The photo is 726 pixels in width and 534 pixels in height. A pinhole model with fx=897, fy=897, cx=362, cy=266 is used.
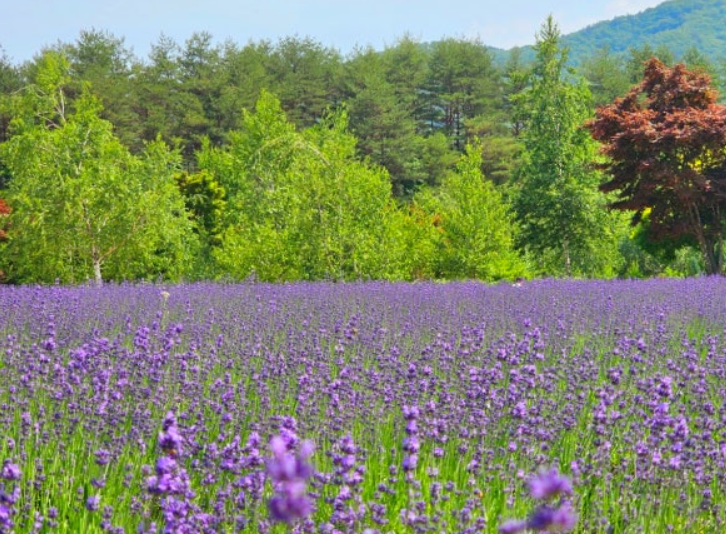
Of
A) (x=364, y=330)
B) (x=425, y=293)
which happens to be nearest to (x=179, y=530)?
(x=364, y=330)

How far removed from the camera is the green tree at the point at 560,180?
69.0ft

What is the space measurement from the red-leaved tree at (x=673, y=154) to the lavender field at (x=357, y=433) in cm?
1184

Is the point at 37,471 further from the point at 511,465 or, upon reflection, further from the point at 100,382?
the point at 511,465

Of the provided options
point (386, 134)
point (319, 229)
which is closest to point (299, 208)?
point (319, 229)

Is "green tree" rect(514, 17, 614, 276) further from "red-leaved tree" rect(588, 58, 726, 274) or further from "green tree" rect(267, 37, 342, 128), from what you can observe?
"green tree" rect(267, 37, 342, 128)

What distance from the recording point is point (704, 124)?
58.3ft

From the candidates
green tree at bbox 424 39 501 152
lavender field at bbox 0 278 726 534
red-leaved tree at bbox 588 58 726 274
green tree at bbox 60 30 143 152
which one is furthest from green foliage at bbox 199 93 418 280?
green tree at bbox 424 39 501 152

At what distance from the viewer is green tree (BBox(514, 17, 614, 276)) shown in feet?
69.0

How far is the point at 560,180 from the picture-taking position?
69.3ft

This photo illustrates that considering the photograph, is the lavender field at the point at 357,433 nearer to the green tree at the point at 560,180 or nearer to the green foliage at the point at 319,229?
the green foliage at the point at 319,229

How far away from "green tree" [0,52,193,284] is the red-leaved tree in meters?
9.23

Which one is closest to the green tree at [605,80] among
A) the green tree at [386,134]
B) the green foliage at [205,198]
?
the green tree at [386,134]

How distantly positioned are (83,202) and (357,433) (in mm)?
12010

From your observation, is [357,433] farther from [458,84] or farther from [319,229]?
[458,84]
